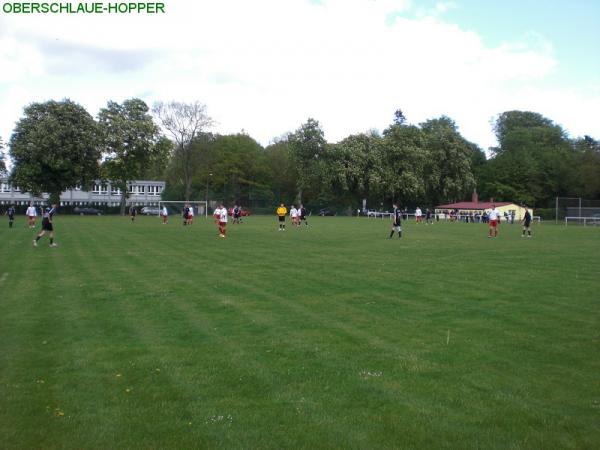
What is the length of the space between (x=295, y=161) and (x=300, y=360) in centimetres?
7350

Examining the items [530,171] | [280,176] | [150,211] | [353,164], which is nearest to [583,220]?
[530,171]

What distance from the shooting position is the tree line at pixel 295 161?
6253cm

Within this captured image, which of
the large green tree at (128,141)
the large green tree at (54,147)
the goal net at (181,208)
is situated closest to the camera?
the large green tree at (54,147)

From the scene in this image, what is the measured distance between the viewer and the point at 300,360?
6852 mm

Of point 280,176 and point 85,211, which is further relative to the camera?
point 280,176

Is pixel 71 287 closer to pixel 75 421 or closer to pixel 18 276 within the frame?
pixel 18 276

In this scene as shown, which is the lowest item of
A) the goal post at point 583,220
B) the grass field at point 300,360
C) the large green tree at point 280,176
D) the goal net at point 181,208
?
the grass field at point 300,360

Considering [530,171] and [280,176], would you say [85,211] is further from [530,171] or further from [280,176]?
[530,171]

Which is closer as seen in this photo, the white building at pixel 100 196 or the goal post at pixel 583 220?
the goal post at pixel 583 220

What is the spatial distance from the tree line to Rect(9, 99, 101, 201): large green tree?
11 centimetres

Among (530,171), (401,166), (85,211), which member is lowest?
(85,211)

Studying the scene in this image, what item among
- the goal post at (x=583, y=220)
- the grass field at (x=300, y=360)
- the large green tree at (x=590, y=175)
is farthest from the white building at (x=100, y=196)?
the grass field at (x=300, y=360)

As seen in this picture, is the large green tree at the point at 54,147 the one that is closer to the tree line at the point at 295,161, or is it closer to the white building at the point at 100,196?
the tree line at the point at 295,161

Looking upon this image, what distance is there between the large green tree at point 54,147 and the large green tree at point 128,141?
72.7 inches
